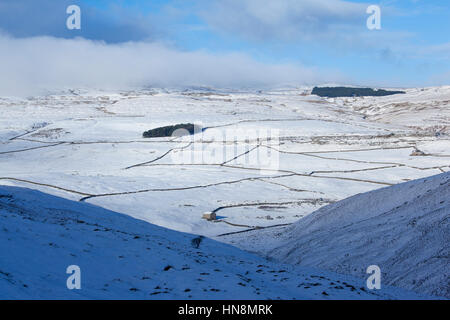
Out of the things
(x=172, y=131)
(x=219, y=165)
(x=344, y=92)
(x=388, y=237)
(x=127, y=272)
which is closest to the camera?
(x=127, y=272)

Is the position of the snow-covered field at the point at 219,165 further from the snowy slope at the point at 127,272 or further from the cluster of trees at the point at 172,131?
the cluster of trees at the point at 172,131

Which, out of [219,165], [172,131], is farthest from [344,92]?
[219,165]

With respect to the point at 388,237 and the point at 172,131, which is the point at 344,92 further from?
the point at 388,237

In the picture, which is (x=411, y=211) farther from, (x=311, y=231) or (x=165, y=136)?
(x=165, y=136)

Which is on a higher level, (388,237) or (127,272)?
(127,272)

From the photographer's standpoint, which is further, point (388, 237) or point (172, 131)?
point (172, 131)
